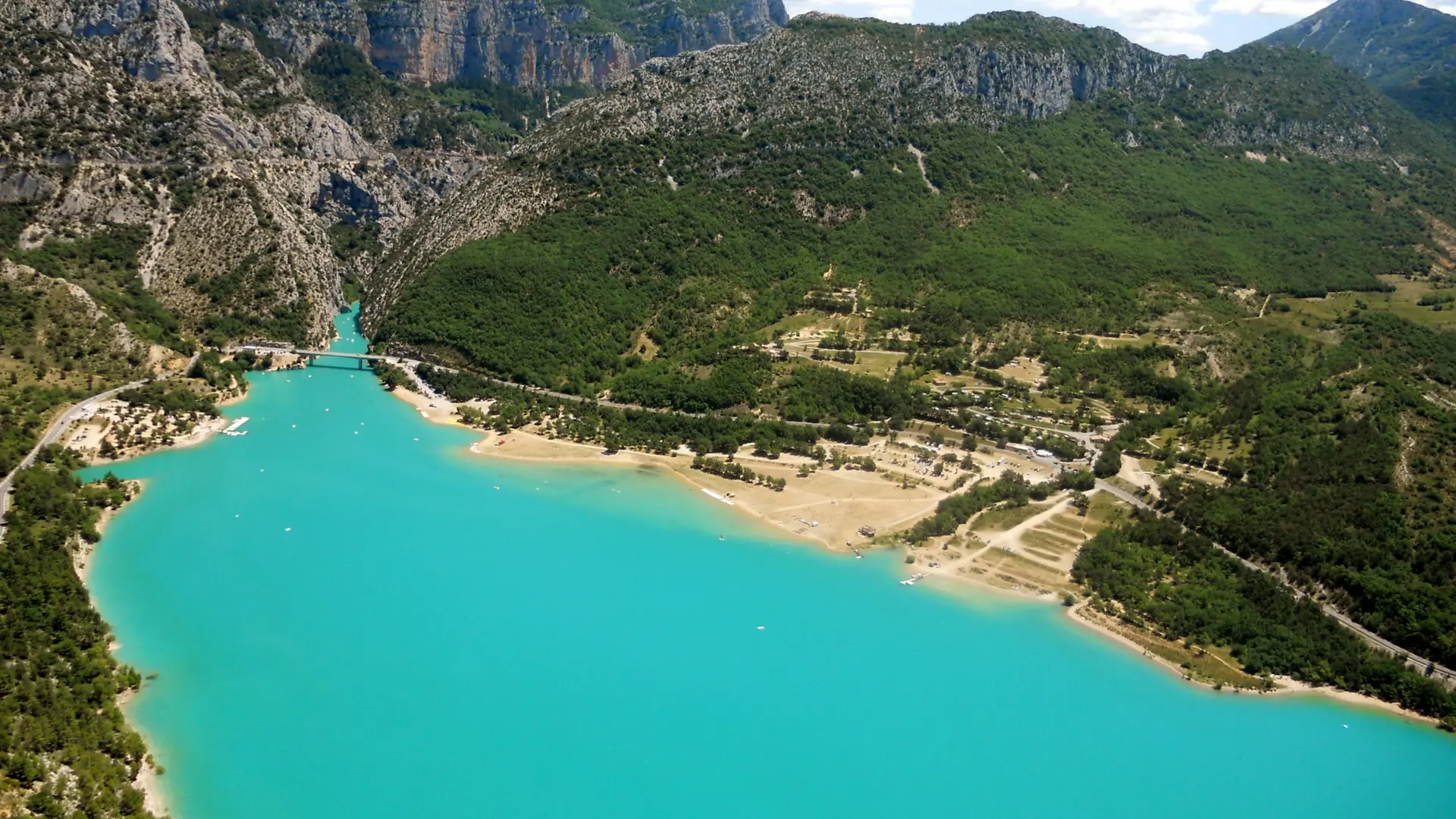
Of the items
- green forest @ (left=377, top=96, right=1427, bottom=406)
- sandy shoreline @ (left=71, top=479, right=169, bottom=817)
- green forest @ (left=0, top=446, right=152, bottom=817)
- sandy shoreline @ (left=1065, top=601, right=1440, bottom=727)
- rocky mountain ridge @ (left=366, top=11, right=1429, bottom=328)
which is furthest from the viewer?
rocky mountain ridge @ (left=366, top=11, right=1429, bottom=328)

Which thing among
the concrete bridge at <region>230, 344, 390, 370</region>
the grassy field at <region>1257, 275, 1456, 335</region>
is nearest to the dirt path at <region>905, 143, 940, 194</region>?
the grassy field at <region>1257, 275, 1456, 335</region>

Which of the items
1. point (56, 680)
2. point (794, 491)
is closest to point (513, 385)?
point (794, 491)

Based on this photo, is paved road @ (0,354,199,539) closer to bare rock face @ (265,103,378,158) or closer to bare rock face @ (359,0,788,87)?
bare rock face @ (265,103,378,158)

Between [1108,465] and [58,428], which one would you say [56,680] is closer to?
[58,428]

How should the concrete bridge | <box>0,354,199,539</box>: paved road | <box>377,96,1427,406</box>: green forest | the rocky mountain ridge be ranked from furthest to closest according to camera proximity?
the rocky mountain ridge
<box>377,96,1427,406</box>: green forest
the concrete bridge
<box>0,354,199,539</box>: paved road

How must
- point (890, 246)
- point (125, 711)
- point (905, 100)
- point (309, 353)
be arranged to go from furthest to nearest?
point (905, 100) < point (890, 246) < point (309, 353) < point (125, 711)

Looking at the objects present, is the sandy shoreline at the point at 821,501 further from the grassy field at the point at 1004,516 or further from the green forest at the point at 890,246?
the green forest at the point at 890,246

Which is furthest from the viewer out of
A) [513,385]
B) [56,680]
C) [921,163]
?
[921,163]

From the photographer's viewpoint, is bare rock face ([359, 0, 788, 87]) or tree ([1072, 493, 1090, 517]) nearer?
tree ([1072, 493, 1090, 517])

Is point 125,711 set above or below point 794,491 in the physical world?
below
